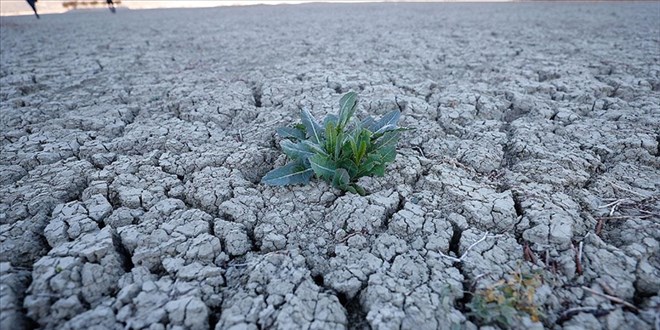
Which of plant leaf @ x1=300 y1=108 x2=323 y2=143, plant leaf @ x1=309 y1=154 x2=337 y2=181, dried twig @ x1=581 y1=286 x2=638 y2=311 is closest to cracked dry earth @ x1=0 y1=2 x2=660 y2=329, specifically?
dried twig @ x1=581 y1=286 x2=638 y2=311

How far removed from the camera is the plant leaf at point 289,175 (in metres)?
1.82

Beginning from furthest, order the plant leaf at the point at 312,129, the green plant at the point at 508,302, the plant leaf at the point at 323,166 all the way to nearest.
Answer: the plant leaf at the point at 312,129 → the plant leaf at the point at 323,166 → the green plant at the point at 508,302

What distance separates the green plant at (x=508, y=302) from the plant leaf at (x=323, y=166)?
84 centimetres

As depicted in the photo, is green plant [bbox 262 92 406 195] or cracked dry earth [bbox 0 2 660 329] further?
green plant [bbox 262 92 406 195]

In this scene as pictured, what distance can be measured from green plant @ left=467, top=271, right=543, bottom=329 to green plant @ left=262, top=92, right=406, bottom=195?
0.74 meters

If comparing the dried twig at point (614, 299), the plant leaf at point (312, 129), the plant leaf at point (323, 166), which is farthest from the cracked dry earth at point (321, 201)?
the plant leaf at point (312, 129)

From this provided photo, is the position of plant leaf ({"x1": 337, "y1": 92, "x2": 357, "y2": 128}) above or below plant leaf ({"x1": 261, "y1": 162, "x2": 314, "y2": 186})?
above

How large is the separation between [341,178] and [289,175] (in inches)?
10.7

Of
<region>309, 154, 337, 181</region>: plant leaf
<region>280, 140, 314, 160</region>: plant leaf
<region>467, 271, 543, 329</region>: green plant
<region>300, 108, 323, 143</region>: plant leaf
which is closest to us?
<region>467, 271, 543, 329</region>: green plant

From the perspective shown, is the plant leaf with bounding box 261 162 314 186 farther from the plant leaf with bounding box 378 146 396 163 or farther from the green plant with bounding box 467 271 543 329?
the green plant with bounding box 467 271 543 329

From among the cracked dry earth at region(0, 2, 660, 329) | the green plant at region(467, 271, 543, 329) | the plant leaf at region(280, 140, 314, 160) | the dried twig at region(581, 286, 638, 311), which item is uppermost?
the plant leaf at region(280, 140, 314, 160)

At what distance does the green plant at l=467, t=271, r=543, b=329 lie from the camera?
123 cm

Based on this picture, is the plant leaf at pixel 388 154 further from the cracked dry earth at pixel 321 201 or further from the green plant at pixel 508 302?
the green plant at pixel 508 302

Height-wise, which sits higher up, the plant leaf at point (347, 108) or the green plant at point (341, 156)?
the plant leaf at point (347, 108)
